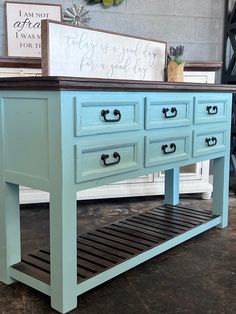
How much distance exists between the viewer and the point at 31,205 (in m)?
2.87

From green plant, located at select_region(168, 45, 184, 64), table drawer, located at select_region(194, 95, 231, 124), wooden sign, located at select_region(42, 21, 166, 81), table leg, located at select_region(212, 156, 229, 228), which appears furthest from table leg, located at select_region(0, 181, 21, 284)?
table leg, located at select_region(212, 156, 229, 228)

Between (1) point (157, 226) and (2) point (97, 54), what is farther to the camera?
(1) point (157, 226)

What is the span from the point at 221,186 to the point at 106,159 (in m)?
1.07

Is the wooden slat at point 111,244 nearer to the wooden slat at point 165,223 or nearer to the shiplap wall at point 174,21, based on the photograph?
the wooden slat at point 165,223

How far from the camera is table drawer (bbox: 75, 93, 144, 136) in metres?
1.43

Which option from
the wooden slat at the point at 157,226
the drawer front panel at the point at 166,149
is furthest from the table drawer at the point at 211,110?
the wooden slat at the point at 157,226

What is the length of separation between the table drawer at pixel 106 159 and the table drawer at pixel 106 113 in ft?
0.19

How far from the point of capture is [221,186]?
7.83 feet

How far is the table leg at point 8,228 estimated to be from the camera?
1.65 metres

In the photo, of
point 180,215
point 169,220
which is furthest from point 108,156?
point 180,215

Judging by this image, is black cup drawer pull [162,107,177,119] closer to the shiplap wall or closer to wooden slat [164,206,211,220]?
wooden slat [164,206,211,220]

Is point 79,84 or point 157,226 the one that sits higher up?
point 79,84

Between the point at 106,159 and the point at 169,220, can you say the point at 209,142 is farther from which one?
the point at 106,159

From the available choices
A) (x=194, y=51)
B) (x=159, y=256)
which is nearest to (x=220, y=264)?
(x=159, y=256)
